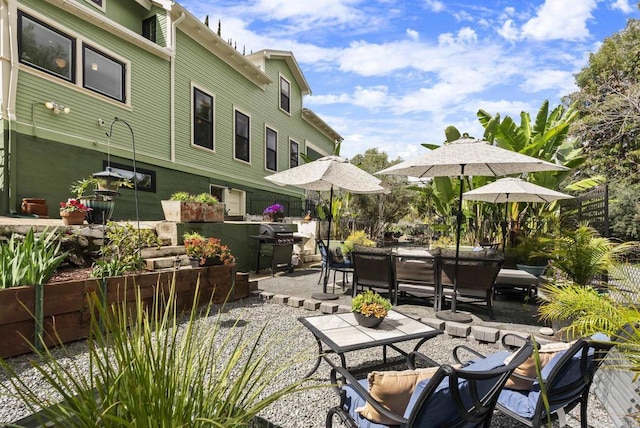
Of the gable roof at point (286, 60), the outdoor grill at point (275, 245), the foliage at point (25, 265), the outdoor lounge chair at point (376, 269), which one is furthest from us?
the gable roof at point (286, 60)

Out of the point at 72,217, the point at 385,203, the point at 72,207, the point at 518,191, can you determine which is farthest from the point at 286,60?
the point at 518,191

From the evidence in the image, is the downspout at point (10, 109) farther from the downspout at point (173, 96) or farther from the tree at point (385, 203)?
the tree at point (385, 203)

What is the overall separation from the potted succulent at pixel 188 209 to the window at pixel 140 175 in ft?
9.73

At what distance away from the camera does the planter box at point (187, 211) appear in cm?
727

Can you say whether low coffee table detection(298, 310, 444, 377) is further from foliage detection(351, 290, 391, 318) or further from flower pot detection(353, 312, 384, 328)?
foliage detection(351, 290, 391, 318)

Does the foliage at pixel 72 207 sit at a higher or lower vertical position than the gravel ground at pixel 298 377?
higher

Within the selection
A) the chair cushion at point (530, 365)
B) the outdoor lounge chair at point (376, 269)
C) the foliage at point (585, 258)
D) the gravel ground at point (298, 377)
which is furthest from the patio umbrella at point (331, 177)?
the chair cushion at point (530, 365)

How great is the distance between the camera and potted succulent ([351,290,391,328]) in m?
3.28

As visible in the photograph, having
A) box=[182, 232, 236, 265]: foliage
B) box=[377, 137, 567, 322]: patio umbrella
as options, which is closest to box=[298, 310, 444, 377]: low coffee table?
box=[377, 137, 567, 322]: patio umbrella

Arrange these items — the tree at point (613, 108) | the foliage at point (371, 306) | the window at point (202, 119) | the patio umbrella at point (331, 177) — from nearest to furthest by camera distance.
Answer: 1. the foliage at point (371, 306)
2. the patio umbrella at point (331, 177)
3. the tree at point (613, 108)
4. the window at point (202, 119)

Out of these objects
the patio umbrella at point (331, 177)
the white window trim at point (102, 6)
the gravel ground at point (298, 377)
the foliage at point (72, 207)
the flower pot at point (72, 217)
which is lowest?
the gravel ground at point (298, 377)

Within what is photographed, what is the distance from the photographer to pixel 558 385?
2109mm

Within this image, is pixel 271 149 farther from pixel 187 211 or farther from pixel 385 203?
pixel 187 211

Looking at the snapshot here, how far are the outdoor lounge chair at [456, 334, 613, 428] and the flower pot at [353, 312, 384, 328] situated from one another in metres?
1.22
